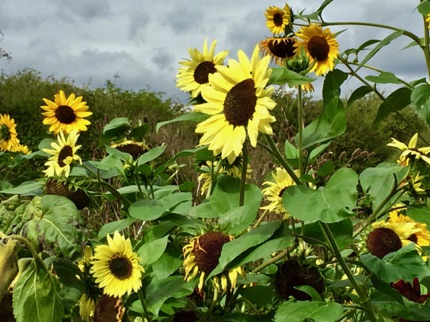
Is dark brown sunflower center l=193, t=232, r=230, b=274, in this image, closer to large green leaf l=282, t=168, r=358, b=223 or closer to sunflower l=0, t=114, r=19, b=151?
large green leaf l=282, t=168, r=358, b=223

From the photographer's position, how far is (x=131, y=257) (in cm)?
128

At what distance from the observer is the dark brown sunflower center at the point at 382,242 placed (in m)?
1.36

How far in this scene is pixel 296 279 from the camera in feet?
3.84

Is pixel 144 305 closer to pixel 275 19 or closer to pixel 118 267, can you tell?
pixel 118 267

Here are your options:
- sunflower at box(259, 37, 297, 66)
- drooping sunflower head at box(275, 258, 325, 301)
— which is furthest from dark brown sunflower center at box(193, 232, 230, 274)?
sunflower at box(259, 37, 297, 66)

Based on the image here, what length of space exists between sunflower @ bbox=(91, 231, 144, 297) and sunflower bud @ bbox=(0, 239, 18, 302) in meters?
0.19

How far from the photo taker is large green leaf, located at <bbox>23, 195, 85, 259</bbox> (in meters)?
1.32

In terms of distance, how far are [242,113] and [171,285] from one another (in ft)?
1.20

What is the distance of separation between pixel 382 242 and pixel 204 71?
52 centimetres

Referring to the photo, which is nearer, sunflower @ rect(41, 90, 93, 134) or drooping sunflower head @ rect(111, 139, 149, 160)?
drooping sunflower head @ rect(111, 139, 149, 160)

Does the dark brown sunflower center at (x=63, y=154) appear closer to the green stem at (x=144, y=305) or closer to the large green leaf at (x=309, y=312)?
the green stem at (x=144, y=305)

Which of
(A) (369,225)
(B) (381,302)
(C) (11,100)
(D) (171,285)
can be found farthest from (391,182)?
(C) (11,100)

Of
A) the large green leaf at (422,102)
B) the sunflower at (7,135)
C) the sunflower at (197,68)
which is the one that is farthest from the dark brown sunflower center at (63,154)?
the sunflower at (7,135)

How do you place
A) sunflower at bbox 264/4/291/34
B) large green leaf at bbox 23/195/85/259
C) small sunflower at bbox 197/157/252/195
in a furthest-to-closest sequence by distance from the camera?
sunflower at bbox 264/4/291/34, small sunflower at bbox 197/157/252/195, large green leaf at bbox 23/195/85/259
